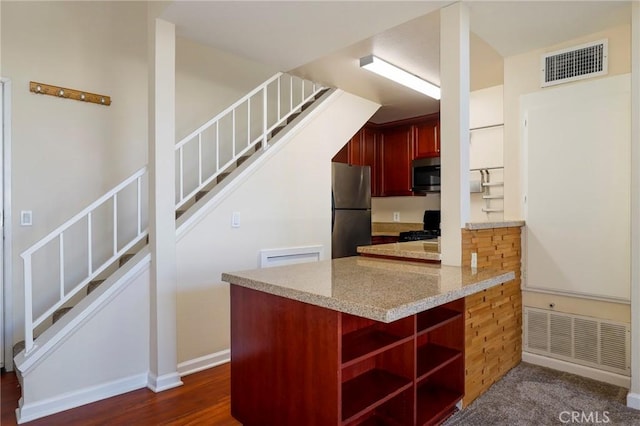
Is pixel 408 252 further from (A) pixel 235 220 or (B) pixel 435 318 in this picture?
(A) pixel 235 220

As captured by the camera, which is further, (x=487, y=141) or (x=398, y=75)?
(x=487, y=141)

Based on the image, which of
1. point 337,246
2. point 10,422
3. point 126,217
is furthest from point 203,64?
point 10,422

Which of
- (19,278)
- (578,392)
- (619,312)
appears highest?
(19,278)

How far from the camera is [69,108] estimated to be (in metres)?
3.10

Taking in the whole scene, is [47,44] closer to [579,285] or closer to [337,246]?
[337,246]

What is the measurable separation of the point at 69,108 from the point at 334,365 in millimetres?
3070

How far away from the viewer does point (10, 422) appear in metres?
2.11

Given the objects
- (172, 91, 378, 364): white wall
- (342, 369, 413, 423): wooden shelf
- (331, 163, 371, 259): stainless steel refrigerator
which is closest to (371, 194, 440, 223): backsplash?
(331, 163, 371, 259): stainless steel refrigerator

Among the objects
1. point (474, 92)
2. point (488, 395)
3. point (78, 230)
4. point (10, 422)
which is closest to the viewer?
point (10, 422)

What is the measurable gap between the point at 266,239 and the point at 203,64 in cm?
205

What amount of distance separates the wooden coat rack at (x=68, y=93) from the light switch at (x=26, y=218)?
3.12 ft

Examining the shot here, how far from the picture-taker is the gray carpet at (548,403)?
6.95 feet

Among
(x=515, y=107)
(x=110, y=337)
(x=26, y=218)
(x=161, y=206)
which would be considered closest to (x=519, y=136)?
(x=515, y=107)

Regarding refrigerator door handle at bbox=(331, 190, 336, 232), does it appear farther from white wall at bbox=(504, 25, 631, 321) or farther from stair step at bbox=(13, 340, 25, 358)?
stair step at bbox=(13, 340, 25, 358)
